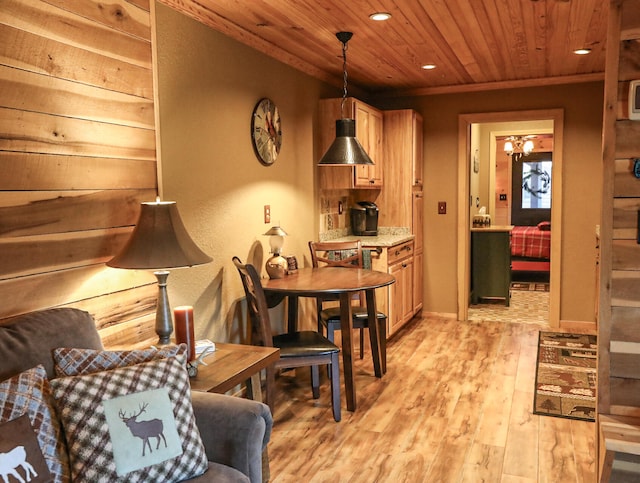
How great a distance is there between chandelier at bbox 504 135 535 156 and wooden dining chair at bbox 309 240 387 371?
676cm

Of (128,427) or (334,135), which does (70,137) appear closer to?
(128,427)

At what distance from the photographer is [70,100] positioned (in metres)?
2.28

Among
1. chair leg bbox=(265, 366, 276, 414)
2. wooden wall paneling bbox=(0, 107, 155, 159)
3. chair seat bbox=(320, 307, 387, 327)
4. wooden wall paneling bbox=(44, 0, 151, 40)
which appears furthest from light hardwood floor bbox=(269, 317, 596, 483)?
wooden wall paneling bbox=(44, 0, 151, 40)

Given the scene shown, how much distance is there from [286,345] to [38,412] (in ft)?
6.12

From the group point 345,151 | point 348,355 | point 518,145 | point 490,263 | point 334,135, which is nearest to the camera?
point 348,355

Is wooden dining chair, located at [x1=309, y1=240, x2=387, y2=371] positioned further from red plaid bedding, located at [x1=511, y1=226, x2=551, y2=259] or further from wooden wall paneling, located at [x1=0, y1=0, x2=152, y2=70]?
red plaid bedding, located at [x1=511, y1=226, x2=551, y2=259]

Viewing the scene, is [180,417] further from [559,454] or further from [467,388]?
[467,388]

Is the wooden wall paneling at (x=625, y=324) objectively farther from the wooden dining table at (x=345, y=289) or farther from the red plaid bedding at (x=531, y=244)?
the red plaid bedding at (x=531, y=244)

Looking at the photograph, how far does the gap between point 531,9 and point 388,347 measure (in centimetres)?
287

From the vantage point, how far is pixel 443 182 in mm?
5941

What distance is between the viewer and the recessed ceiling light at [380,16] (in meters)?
3.25

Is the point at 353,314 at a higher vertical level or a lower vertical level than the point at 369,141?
lower

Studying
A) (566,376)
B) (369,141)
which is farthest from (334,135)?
(566,376)

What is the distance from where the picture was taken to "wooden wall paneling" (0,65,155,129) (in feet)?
6.70
